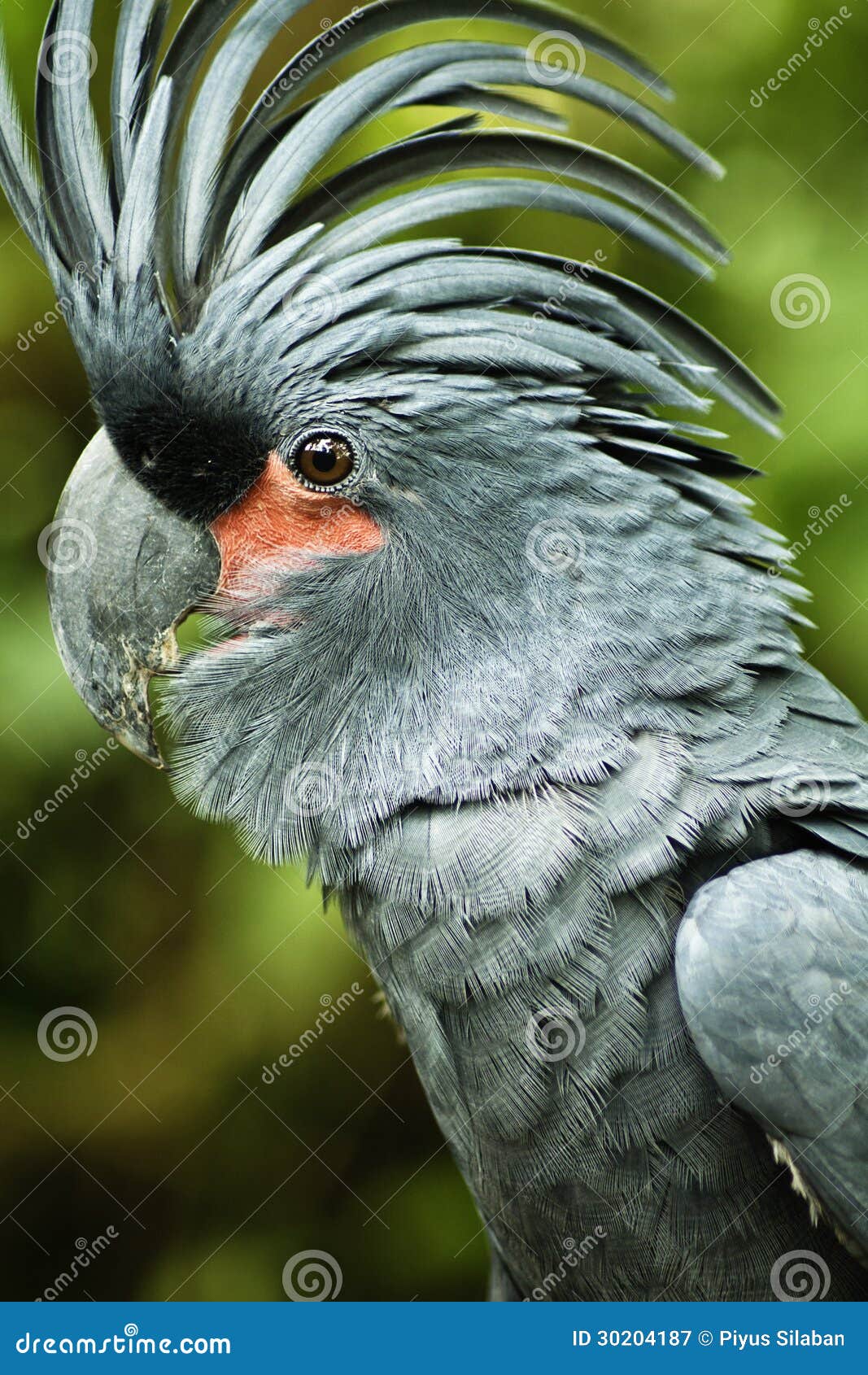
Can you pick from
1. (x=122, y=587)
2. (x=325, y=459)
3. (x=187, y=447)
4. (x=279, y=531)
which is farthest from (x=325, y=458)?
(x=122, y=587)

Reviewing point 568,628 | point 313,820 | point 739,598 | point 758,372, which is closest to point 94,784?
point 313,820

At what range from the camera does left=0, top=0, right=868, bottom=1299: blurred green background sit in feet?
10.8

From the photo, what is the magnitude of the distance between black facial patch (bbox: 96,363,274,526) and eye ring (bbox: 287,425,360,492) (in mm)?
74

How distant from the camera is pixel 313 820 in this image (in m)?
2.21

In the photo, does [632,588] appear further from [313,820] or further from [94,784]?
[94,784]

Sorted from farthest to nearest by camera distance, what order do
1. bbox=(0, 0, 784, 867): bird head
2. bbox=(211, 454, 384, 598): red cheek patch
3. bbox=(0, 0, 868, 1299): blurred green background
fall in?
bbox=(0, 0, 868, 1299): blurred green background
bbox=(211, 454, 384, 598): red cheek patch
bbox=(0, 0, 784, 867): bird head

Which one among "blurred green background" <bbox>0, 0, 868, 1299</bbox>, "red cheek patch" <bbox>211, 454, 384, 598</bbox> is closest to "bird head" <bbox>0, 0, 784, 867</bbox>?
"red cheek patch" <bbox>211, 454, 384, 598</bbox>

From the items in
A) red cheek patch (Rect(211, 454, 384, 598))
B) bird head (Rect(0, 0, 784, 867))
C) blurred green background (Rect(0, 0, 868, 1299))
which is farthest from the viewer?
blurred green background (Rect(0, 0, 868, 1299))

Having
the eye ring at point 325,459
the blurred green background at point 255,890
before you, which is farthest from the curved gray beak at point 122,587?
the blurred green background at point 255,890

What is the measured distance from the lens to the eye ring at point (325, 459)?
7.28 feet

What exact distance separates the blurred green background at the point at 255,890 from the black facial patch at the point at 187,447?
3.63 ft

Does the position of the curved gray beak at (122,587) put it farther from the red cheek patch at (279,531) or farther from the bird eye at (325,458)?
→ the bird eye at (325,458)

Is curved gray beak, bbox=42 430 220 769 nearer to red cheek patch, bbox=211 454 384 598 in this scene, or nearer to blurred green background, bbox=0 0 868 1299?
red cheek patch, bbox=211 454 384 598

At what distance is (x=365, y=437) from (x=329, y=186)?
0.62 metres
